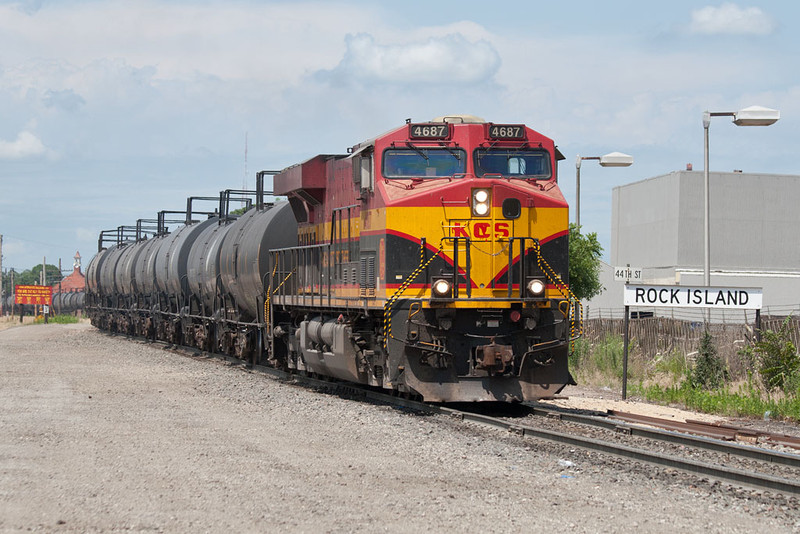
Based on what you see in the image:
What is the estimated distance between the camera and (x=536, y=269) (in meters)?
14.2

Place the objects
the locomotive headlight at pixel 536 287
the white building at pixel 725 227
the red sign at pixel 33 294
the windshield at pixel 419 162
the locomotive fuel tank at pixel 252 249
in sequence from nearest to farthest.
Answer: the locomotive headlight at pixel 536 287, the windshield at pixel 419 162, the locomotive fuel tank at pixel 252 249, the white building at pixel 725 227, the red sign at pixel 33 294

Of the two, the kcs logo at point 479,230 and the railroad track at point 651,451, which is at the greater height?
the kcs logo at point 479,230

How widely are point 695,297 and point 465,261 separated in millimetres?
4735

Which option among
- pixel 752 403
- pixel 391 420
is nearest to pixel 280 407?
pixel 391 420

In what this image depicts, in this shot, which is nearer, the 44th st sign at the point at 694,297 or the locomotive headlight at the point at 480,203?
the locomotive headlight at the point at 480,203

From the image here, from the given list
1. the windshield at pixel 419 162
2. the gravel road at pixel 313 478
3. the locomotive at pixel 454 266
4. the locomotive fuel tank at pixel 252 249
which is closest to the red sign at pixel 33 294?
the locomotive fuel tank at pixel 252 249

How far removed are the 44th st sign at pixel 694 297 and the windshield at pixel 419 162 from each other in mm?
4401

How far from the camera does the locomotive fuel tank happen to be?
68.5ft

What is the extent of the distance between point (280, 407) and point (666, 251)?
54.0 metres

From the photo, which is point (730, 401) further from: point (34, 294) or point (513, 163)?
point (34, 294)

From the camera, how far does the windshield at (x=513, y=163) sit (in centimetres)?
1441

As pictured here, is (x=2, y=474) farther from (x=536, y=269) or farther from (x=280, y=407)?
(x=536, y=269)

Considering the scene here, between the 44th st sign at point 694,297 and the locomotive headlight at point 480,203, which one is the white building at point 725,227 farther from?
the locomotive headlight at point 480,203

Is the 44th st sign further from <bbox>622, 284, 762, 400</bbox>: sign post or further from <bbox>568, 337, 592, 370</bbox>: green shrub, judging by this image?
<bbox>568, 337, 592, 370</bbox>: green shrub
